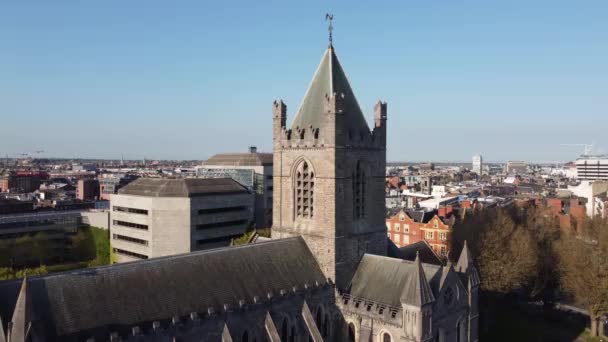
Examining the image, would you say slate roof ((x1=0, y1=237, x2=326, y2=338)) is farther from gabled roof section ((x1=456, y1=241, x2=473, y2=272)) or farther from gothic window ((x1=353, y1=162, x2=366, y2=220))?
gabled roof section ((x1=456, y1=241, x2=473, y2=272))

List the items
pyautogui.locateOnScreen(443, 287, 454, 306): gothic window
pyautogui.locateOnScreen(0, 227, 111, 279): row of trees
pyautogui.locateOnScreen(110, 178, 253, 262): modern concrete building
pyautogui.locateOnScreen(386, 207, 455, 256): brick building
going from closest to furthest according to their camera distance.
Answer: pyautogui.locateOnScreen(443, 287, 454, 306): gothic window < pyautogui.locateOnScreen(110, 178, 253, 262): modern concrete building < pyautogui.locateOnScreen(0, 227, 111, 279): row of trees < pyautogui.locateOnScreen(386, 207, 455, 256): brick building

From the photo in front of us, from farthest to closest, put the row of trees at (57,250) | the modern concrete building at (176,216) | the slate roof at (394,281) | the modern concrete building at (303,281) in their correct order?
the row of trees at (57,250) → the modern concrete building at (176,216) → the slate roof at (394,281) → the modern concrete building at (303,281)

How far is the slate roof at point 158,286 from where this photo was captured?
2384 centimetres

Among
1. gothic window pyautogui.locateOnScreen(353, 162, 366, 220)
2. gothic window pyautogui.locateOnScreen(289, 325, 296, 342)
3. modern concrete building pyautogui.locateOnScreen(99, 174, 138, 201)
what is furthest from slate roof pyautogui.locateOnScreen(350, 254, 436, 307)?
modern concrete building pyautogui.locateOnScreen(99, 174, 138, 201)

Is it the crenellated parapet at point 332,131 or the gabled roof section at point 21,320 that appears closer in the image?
the gabled roof section at point 21,320

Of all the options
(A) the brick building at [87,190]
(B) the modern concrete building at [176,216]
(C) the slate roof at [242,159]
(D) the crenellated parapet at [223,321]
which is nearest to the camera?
(D) the crenellated parapet at [223,321]

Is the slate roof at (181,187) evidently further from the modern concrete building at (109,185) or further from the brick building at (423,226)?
the modern concrete building at (109,185)

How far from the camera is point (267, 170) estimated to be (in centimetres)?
9669

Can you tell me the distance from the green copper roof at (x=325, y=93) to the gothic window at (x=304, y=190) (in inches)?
143

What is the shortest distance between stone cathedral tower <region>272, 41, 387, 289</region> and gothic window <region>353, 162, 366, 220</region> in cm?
8

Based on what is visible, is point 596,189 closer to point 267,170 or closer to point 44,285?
point 267,170

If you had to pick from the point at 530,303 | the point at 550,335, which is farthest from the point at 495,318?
the point at 530,303

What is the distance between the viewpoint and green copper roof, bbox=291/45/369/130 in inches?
1475

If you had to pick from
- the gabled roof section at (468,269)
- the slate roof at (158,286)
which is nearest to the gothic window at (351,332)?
the slate roof at (158,286)
